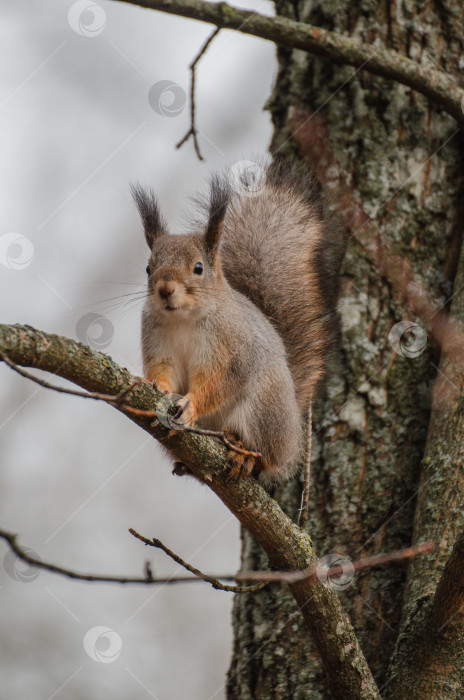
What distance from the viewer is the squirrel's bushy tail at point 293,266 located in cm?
207

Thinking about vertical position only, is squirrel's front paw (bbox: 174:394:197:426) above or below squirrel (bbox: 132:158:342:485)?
below

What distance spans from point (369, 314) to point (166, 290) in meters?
0.66

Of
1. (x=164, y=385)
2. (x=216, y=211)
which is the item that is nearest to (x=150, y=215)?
(x=216, y=211)

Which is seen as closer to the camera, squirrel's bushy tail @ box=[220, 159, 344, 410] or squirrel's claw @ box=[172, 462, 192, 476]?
squirrel's claw @ box=[172, 462, 192, 476]

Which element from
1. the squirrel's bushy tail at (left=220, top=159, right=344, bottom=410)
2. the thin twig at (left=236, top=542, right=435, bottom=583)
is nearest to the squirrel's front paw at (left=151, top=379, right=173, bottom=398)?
the squirrel's bushy tail at (left=220, top=159, right=344, bottom=410)

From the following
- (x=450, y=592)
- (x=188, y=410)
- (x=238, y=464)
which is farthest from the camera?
(x=188, y=410)

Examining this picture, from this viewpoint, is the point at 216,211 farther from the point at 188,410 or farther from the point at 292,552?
the point at 292,552

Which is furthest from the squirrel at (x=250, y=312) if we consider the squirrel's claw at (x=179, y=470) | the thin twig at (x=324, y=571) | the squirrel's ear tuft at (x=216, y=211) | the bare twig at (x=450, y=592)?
the bare twig at (x=450, y=592)

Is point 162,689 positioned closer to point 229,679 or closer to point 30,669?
point 30,669

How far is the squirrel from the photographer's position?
180 centimetres

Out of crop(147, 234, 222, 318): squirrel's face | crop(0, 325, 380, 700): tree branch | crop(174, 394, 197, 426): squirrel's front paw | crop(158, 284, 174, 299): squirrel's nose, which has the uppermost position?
crop(147, 234, 222, 318): squirrel's face

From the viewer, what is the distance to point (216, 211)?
6.10 ft

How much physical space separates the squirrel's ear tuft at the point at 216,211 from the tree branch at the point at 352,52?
1.27 ft

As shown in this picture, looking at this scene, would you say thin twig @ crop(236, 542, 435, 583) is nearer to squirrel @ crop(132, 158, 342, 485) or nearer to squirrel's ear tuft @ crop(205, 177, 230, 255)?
squirrel @ crop(132, 158, 342, 485)
